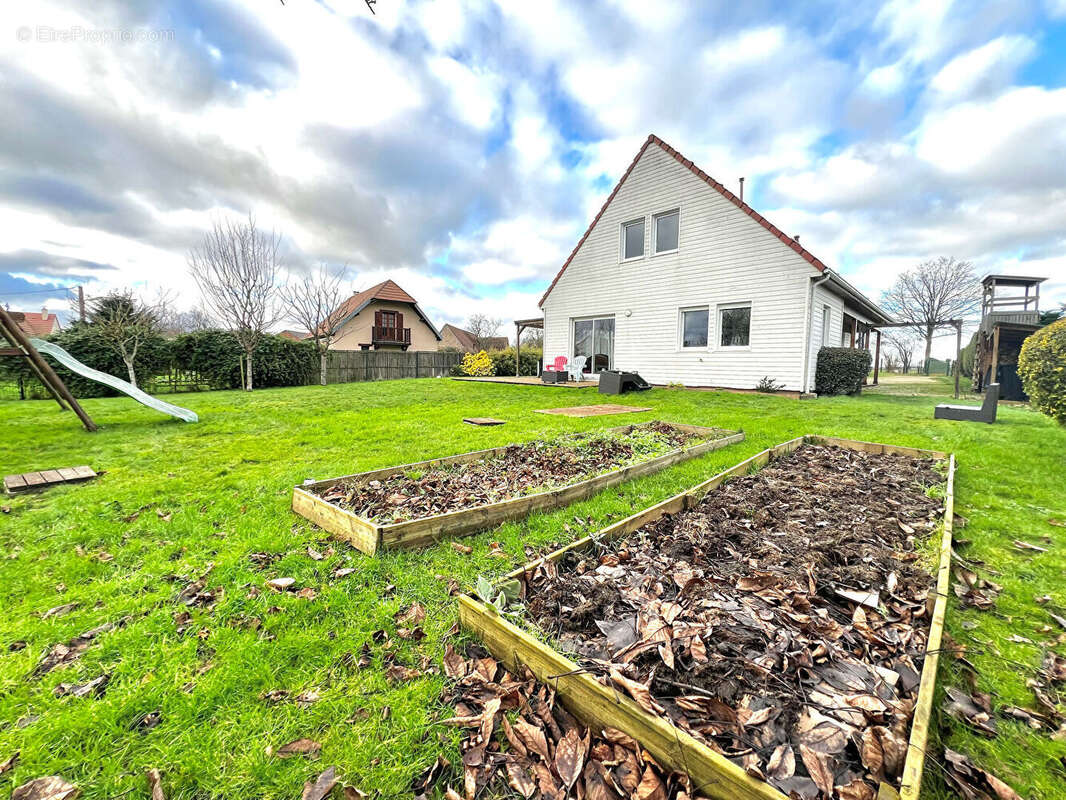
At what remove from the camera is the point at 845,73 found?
28.2 feet

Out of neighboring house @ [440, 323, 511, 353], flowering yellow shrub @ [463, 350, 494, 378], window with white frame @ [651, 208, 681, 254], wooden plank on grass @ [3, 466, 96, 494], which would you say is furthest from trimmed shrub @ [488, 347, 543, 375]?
neighboring house @ [440, 323, 511, 353]

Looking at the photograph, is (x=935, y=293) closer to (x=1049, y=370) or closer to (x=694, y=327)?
(x=694, y=327)

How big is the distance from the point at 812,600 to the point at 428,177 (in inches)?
575

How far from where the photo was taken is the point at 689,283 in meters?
12.3

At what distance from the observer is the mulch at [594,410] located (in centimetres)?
783

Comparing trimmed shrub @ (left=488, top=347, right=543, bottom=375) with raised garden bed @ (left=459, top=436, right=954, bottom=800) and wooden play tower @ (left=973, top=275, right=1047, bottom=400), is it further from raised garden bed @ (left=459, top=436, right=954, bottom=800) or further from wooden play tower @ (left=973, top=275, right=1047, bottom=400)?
raised garden bed @ (left=459, top=436, right=954, bottom=800)

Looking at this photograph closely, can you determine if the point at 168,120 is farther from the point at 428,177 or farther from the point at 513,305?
the point at 513,305

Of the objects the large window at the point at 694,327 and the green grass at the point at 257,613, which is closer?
→ the green grass at the point at 257,613

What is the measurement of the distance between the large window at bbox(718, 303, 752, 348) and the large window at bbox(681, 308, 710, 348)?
1.41ft

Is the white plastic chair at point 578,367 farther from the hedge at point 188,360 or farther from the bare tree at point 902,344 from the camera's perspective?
the bare tree at point 902,344

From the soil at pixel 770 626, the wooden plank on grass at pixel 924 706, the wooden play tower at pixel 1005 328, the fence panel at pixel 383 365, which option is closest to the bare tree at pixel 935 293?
the wooden play tower at pixel 1005 328

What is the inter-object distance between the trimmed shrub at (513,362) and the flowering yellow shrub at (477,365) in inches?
12.8

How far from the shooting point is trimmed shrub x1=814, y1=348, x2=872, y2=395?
1114 centimetres

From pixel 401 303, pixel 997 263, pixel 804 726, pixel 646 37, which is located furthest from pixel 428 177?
pixel 997 263
